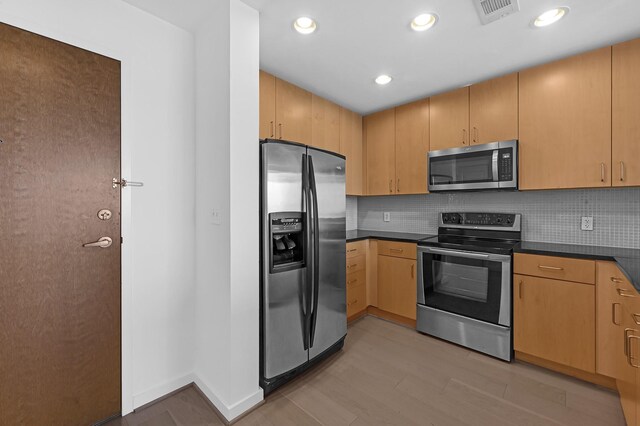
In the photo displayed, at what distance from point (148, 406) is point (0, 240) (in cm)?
122

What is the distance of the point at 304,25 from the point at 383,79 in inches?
39.6

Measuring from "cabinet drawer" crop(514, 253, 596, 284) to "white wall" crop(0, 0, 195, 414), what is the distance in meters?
2.47

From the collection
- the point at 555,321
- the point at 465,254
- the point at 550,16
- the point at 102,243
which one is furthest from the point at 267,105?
the point at 555,321

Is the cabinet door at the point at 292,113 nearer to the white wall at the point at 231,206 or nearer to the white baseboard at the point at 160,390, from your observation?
the white wall at the point at 231,206

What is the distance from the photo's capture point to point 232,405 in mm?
1582

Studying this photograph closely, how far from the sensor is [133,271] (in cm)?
168

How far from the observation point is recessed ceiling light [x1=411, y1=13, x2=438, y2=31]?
1.73 metres

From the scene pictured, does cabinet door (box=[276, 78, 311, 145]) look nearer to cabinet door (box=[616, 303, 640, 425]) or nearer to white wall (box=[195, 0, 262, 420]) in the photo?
white wall (box=[195, 0, 262, 420])

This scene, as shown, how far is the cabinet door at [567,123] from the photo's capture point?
2.00 metres

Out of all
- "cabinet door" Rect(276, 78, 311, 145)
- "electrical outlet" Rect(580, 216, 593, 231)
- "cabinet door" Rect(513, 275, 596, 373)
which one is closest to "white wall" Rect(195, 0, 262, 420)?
"cabinet door" Rect(276, 78, 311, 145)

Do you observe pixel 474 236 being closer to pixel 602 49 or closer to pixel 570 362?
pixel 570 362

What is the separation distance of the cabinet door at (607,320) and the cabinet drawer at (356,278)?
5.88 feet

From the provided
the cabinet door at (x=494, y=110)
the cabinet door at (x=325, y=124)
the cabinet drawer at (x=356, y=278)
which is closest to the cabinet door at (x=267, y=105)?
the cabinet door at (x=325, y=124)

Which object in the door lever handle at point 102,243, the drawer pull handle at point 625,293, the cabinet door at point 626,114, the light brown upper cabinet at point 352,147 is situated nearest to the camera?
the drawer pull handle at point 625,293
